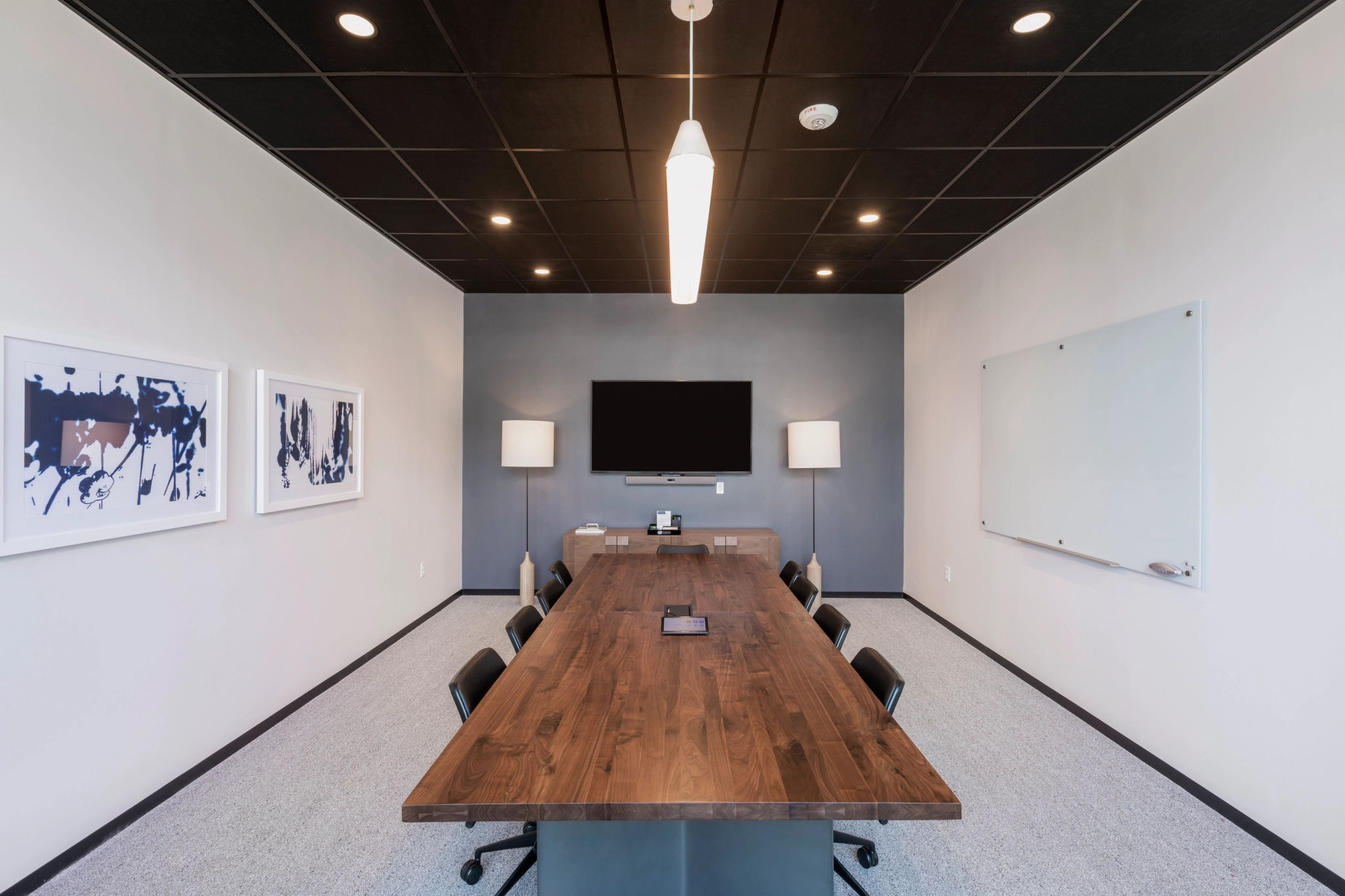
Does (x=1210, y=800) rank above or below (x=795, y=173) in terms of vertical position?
below

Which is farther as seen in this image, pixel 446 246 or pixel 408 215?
pixel 446 246

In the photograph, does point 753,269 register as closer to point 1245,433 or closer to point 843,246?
point 843,246

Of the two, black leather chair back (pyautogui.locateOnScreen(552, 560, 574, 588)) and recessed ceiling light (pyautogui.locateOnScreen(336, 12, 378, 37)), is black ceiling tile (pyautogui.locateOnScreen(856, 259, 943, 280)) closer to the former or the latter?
black leather chair back (pyautogui.locateOnScreen(552, 560, 574, 588))

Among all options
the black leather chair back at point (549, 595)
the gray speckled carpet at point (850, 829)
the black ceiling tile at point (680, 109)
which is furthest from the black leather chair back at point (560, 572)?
the black ceiling tile at point (680, 109)

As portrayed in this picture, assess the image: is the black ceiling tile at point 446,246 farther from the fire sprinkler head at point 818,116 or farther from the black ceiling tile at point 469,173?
the fire sprinkler head at point 818,116

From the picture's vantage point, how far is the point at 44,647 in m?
1.83

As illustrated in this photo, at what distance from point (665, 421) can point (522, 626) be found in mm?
3200

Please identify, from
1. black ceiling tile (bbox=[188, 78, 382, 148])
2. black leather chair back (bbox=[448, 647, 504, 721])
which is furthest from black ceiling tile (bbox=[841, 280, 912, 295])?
black leather chair back (bbox=[448, 647, 504, 721])

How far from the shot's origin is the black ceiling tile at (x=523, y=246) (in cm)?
387

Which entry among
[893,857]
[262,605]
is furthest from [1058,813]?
[262,605]

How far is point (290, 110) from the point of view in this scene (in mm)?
2414

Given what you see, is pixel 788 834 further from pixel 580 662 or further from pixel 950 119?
pixel 950 119

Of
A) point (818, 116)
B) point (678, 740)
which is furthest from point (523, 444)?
point (678, 740)

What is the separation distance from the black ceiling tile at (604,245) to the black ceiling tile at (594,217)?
72 millimetres
